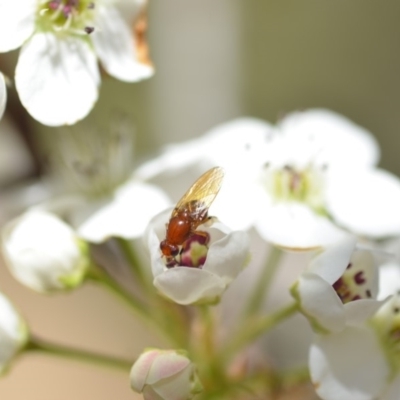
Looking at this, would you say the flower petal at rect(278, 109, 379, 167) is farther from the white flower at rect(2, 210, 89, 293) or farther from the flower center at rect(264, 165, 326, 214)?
the white flower at rect(2, 210, 89, 293)

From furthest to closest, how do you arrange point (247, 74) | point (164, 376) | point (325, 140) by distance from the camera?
1. point (247, 74)
2. point (325, 140)
3. point (164, 376)

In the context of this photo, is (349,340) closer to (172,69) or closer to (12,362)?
(12,362)

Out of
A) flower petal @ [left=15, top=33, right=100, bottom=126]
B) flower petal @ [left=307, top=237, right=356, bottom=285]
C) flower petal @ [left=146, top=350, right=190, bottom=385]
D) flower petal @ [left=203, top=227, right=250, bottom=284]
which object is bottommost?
flower petal @ [left=146, top=350, right=190, bottom=385]

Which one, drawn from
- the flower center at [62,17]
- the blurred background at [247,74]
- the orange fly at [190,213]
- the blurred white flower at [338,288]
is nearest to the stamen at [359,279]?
the blurred white flower at [338,288]

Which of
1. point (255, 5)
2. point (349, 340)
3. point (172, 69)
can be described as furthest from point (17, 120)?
point (349, 340)

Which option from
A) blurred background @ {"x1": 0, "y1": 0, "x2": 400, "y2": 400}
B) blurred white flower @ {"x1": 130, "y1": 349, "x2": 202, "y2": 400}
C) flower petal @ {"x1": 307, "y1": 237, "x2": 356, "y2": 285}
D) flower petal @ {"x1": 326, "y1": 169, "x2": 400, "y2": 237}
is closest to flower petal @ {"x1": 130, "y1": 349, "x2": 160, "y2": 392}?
blurred white flower @ {"x1": 130, "y1": 349, "x2": 202, "y2": 400}

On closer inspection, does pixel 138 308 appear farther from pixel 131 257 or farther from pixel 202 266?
pixel 202 266

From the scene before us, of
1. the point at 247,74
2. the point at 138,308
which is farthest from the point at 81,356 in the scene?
the point at 247,74
